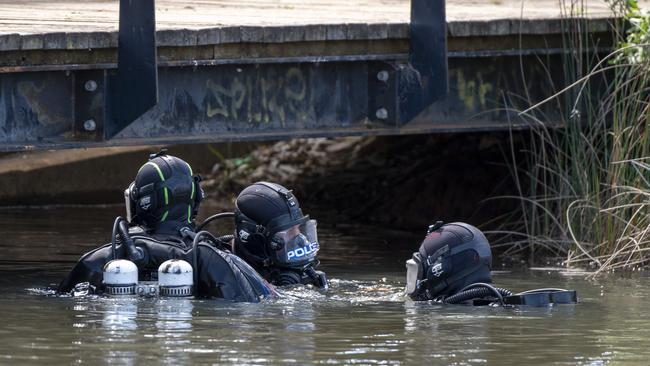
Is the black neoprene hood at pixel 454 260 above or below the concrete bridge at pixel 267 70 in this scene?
below

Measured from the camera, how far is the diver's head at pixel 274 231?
9.94m

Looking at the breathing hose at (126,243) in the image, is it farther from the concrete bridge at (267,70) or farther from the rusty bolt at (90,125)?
the rusty bolt at (90,125)

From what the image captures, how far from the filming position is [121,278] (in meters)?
9.09

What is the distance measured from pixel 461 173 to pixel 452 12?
222cm

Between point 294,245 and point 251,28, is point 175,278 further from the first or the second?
point 251,28

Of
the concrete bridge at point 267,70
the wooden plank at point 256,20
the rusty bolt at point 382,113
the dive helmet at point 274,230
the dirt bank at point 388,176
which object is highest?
the wooden plank at point 256,20

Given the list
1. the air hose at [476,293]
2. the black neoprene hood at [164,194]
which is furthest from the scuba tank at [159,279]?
the air hose at [476,293]

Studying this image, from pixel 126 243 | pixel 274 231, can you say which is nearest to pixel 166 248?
pixel 126 243

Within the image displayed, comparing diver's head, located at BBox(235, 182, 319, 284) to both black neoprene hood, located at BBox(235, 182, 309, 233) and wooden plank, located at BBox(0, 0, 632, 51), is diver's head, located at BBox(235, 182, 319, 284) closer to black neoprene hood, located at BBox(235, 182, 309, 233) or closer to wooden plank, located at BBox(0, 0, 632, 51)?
black neoprene hood, located at BBox(235, 182, 309, 233)

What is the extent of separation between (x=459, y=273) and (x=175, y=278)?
1.83 m

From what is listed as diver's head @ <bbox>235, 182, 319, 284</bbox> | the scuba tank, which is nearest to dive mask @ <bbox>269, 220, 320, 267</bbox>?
diver's head @ <bbox>235, 182, 319, 284</bbox>

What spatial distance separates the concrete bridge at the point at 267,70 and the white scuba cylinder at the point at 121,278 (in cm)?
199

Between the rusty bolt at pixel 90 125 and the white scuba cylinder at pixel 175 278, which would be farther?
the rusty bolt at pixel 90 125

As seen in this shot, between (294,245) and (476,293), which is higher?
(294,245)
